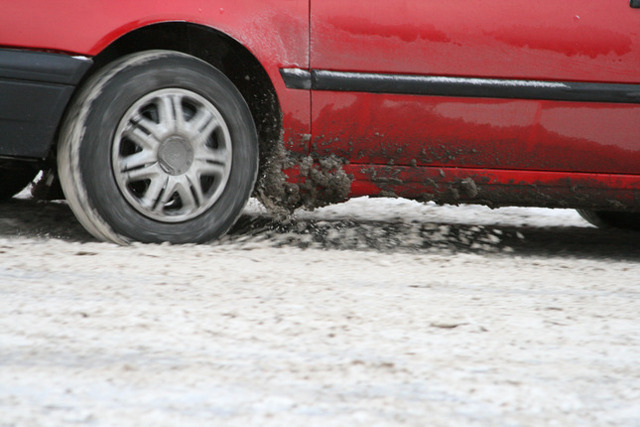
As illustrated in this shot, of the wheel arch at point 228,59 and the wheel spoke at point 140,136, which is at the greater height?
the wheel arch at point 228,59

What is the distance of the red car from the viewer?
313 centimetres

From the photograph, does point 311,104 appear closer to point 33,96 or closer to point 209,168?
point 209,168

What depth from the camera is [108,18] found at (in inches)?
122

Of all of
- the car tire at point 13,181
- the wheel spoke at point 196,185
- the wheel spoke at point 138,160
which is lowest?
the car tire at point 13,181

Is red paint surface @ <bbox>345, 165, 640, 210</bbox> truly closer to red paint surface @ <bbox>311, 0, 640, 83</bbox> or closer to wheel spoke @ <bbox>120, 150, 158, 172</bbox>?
red paint surface @ <bbox>311, 0, 640, 83</bbox>

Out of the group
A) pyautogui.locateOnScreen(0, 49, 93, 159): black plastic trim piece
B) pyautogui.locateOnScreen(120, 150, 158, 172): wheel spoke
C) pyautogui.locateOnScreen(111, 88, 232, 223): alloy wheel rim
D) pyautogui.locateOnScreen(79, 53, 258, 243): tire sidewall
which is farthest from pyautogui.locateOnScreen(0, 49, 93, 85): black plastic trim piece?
pyautogui.locateOnScreen(120, 150, 158, 172): wheel spoke

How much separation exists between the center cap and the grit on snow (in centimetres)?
33

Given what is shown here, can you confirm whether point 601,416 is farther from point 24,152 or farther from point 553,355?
point 24,152

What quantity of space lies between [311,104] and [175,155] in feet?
1.96

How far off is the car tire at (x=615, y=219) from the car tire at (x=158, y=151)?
2.70m

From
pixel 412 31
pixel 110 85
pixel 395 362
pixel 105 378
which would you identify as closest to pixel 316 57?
pixel 412 31

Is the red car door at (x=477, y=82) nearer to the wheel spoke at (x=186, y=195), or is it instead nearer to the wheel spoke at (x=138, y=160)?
the wheel spoke at (x=186, y=195)

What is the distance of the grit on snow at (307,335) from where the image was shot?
1673 mm

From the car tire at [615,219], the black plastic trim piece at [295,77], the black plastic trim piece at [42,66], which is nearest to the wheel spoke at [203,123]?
the black plastic trim piece at [295,77]
